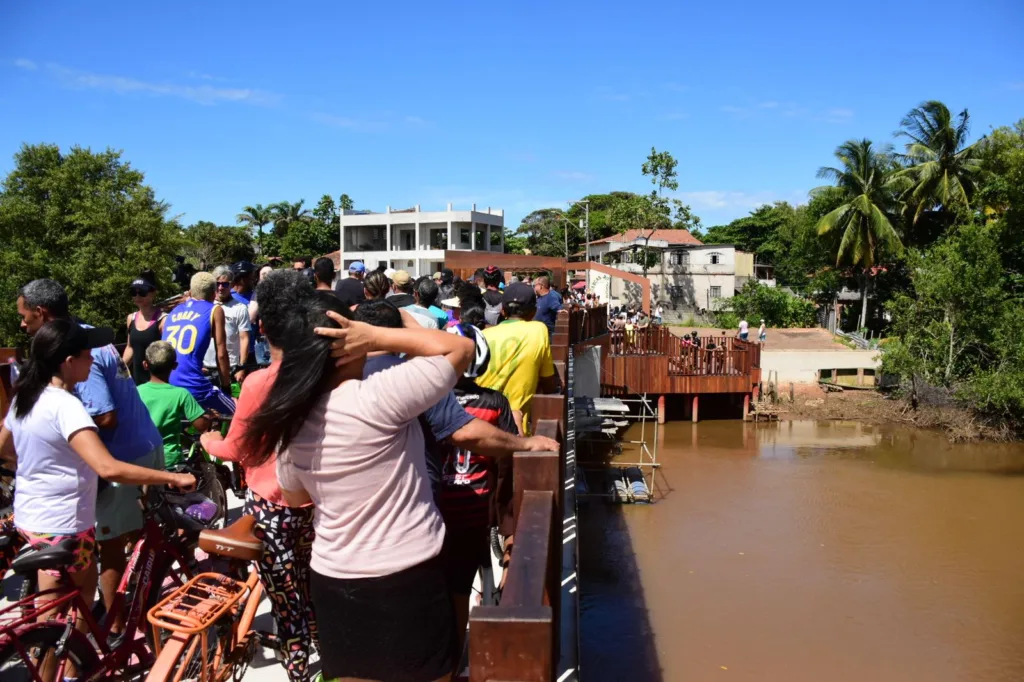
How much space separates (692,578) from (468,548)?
534 inches

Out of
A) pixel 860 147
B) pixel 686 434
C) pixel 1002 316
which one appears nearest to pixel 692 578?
pixel 686 434

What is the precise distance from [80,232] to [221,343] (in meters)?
24.2

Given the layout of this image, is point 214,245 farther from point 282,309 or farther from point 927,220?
point 282,309

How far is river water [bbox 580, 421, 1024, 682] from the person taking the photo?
12695 millimetres

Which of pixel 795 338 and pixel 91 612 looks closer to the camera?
pixel 91 612

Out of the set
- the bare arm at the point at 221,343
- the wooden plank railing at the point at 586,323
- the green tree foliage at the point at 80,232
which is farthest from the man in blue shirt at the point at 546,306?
the green tree foliage at the point at 80,232

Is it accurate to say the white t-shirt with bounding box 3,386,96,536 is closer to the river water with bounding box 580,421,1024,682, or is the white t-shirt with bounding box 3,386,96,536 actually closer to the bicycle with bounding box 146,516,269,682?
the bicycle with bounding box 146,516,269,682

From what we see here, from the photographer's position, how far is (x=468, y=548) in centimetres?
303

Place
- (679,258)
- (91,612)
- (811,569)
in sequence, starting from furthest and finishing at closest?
1. (679,258)
2. (811,569)
3. (91,612)

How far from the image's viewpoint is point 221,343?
19.2 ft

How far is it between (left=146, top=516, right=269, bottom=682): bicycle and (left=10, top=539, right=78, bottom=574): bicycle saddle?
42 centimetres

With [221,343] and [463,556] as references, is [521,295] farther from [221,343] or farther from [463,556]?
[221,343]

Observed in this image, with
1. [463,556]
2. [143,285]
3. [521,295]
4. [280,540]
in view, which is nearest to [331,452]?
[280,540]

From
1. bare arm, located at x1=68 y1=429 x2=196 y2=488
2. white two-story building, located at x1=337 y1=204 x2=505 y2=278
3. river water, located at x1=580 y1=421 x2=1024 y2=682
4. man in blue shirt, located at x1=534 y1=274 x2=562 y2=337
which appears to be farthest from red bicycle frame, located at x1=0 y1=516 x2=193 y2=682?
white two-story building, located at x1=337 y1=204 x2=505 y2=278
